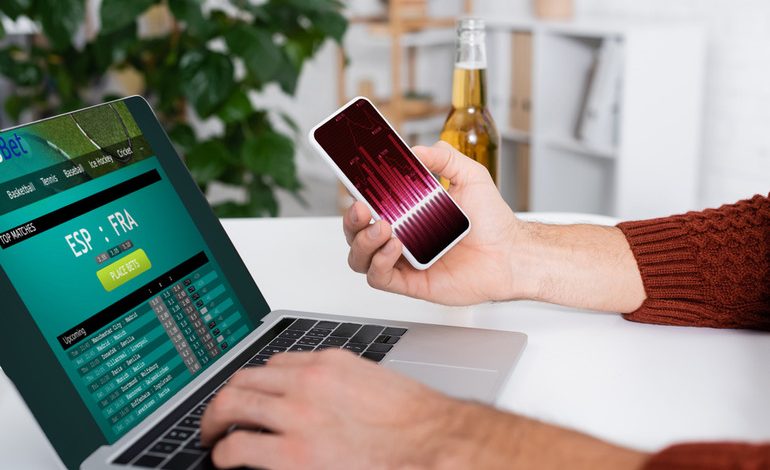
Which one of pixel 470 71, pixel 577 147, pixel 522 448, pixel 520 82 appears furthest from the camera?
pixel 520 82

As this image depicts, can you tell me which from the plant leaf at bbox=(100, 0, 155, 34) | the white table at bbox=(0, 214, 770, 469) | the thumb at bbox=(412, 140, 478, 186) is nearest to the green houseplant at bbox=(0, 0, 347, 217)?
the plant leaf at bbox=(100, 0, 155, 34)

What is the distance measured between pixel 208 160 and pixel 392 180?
129cm

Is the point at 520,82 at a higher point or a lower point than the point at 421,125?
higher

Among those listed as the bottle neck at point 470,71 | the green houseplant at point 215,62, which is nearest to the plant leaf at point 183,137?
the green houseplant at point 215,62

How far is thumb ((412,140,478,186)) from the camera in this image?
3.00ft

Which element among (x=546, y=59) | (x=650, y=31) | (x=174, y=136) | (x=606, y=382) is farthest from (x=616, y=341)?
(x=546, y=59)

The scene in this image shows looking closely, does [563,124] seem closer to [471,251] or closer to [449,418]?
[471,251]

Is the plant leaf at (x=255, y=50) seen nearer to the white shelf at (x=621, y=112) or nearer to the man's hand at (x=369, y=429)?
the white shelf at (x=621, y=112)

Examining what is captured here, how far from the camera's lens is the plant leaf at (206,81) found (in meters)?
1.98

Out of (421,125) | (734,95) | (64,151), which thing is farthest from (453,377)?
(421,125)

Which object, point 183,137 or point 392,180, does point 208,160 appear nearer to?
point 183,137

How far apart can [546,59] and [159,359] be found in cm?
242

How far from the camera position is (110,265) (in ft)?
2.41

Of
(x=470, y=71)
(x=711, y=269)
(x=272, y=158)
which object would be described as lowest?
(x=272, y=158)
